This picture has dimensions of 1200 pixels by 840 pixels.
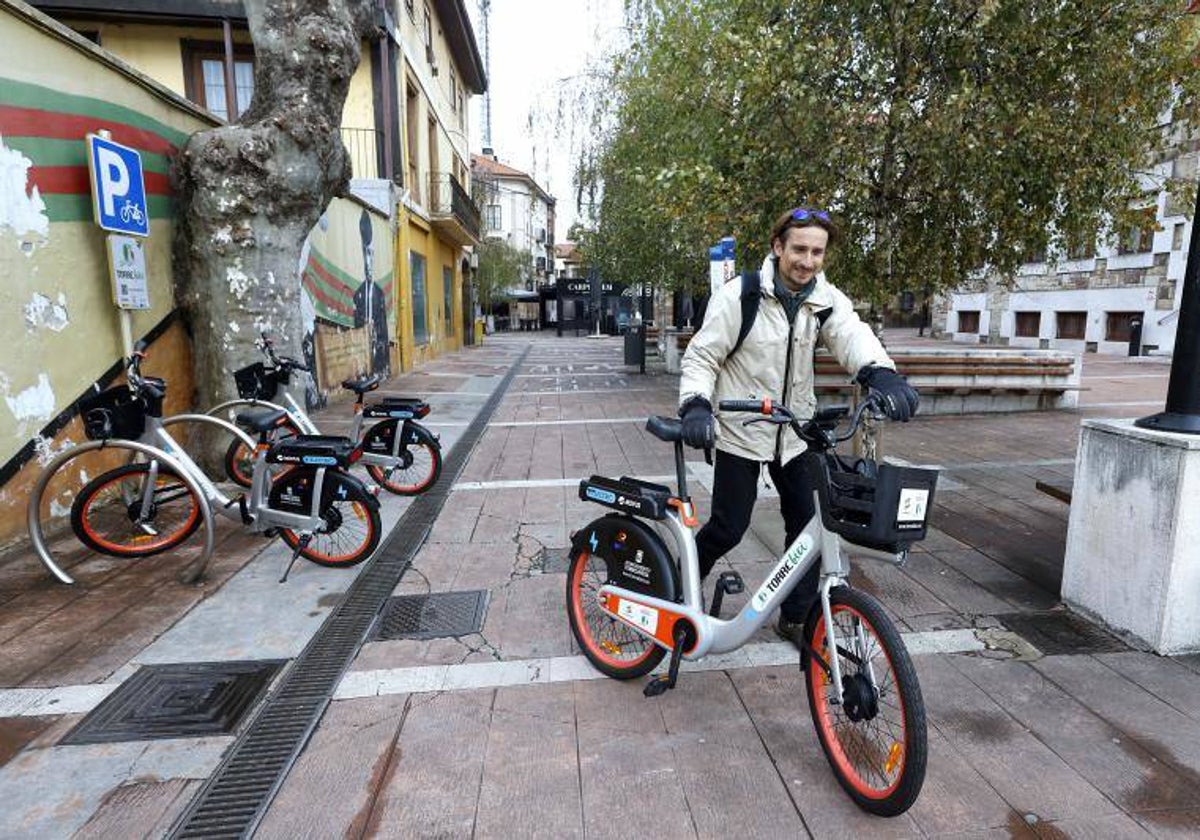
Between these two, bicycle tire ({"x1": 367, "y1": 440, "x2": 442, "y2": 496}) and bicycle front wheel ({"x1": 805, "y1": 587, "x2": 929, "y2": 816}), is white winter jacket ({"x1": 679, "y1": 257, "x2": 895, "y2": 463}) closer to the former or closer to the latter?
bicycle front wheel ({"x1": 805, "y1": 587, "x2": 929, "y2": 816})

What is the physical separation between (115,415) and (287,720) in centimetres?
230

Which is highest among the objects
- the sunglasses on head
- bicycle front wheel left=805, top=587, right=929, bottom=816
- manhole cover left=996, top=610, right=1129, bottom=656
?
the sunglasses on head

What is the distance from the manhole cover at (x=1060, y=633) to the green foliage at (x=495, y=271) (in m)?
37.2

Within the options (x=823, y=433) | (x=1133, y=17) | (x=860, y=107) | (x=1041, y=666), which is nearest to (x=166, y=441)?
(x=823, y=433)

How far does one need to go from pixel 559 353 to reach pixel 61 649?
72.1 feet

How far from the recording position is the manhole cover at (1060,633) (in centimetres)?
324

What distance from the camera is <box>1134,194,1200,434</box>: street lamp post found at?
320cm

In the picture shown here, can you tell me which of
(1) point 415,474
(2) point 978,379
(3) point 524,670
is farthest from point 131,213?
(2) point 978,379

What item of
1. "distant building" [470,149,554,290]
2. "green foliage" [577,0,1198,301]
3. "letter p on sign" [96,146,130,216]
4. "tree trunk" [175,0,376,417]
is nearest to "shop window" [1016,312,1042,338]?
"green foliage" [577,0,1198,301]

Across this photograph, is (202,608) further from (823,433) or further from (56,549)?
(823,433)

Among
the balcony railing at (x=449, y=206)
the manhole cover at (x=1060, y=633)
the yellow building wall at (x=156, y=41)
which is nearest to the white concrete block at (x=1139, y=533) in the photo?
the manhole cover at (x=1060, y=633)

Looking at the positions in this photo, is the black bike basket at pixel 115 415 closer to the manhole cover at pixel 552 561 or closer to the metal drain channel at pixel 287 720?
the metal drain channel at pixel 287 720

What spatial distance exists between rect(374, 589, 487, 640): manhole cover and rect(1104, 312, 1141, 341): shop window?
2319cm

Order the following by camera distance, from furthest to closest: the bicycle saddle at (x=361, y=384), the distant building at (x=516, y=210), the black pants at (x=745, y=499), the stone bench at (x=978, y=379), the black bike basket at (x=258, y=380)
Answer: the distant building at (x=516, y=210) → the stone bench at (x=978, y=379) → the bicycle saddle at (x=361, y=384) → the black bike basket at (x=258, y=380) → the black pants at (x=745, y=499)
